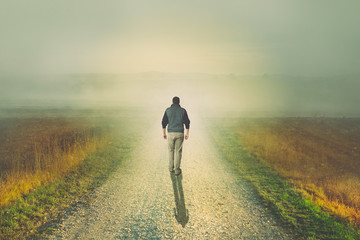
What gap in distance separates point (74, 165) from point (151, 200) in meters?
5.43

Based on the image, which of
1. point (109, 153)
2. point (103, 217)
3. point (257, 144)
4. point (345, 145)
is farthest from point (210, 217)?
point (345, 145)

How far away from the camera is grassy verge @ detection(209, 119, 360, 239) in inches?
201

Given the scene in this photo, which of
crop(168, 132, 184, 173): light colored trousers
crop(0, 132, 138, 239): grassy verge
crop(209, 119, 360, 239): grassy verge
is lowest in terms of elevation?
crop(209, 119, 360, 239): grassy verge

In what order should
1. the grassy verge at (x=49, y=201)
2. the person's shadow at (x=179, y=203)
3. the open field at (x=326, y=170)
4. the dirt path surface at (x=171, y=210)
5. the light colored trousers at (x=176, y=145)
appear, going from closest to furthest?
the dirt path surface at (x=171, y=210) < the grassy verge at (x=49, y=201) < the person's shadow at (x=179, y=203) < the open field at (x=326, y=170) < the light colored trousers at (x=176, y=145)

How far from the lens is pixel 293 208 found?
20.6ft

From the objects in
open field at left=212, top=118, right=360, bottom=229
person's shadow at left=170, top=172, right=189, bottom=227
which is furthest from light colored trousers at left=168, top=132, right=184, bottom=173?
open field at left=212, top=118, right=360, bottom=229

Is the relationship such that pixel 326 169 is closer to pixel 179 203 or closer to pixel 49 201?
pixel 179 203

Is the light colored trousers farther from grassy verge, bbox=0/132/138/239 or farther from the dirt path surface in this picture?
grassy verge, bbox=0/132/138/239

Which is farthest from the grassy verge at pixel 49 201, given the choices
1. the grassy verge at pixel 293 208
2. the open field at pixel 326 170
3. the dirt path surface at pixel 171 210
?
the open field at pixel 326 170

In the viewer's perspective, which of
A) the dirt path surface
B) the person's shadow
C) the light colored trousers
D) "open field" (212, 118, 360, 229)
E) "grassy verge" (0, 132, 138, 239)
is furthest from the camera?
the light colored trousers

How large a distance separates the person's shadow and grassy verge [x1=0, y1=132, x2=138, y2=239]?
9.58ft

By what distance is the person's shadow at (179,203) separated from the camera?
5.52 m

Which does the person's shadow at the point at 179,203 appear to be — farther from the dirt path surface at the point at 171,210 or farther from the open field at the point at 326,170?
the open field at the point at 326,170

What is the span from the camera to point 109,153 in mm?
12648
